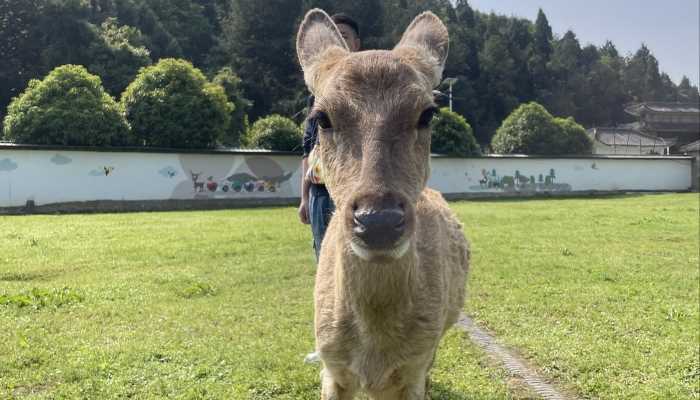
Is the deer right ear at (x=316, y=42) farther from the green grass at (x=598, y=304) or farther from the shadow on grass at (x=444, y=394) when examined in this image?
the green grass at (x=598, y=304)

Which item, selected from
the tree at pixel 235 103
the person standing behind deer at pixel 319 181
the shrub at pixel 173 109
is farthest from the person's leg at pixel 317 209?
the tree at pixel 235 103

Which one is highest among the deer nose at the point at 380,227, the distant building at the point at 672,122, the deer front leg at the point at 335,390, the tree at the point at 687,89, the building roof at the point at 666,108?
the tree at the point at 687,89

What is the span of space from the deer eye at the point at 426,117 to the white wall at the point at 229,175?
25.0 m

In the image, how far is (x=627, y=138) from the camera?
6006cm

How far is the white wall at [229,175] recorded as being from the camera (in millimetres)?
23823

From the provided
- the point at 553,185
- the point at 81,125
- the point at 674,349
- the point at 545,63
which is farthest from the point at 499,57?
the point at 674,349

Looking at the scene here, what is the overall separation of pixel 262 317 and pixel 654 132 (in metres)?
69.5

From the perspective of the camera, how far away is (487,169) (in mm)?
34656

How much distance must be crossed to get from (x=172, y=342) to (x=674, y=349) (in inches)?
220

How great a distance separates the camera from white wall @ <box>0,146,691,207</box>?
2382 centimetres

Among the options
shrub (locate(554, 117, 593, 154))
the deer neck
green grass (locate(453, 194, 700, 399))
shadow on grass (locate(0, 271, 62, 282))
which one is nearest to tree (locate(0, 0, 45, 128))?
shadow on grass (locate(0, 271, 62, 282))

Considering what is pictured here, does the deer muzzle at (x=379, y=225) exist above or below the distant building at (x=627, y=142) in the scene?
below

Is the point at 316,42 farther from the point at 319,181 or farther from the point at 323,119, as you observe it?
the point at 319,181

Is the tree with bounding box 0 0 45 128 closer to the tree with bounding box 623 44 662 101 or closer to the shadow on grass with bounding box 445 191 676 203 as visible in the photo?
the shadow on grass with bounding box 445 191 676 203
